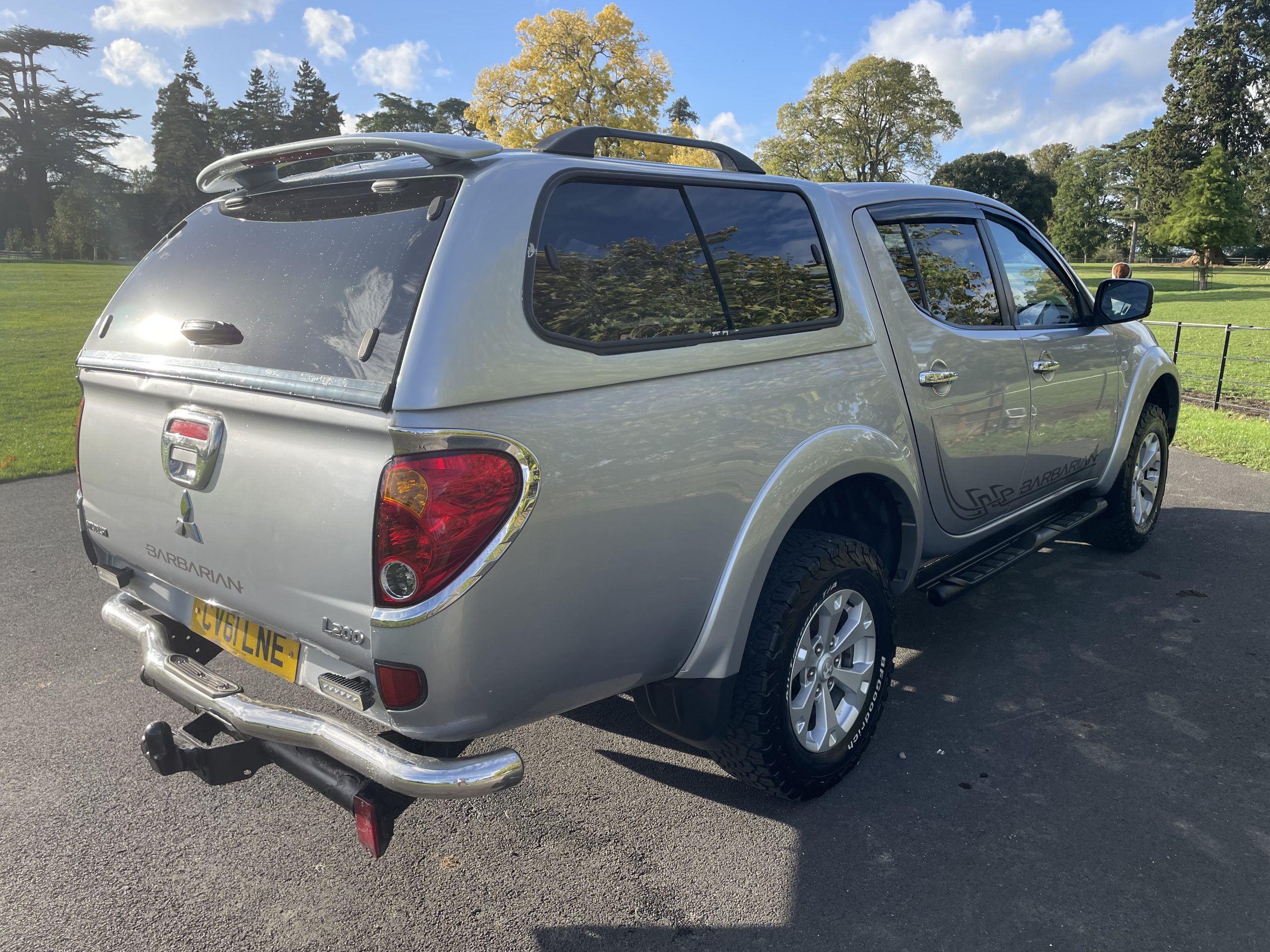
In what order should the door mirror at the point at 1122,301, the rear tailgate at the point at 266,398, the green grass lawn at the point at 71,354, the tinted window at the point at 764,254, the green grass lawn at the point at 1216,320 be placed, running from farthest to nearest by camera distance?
→ the green grass lawn at the point at 1216,320 < the green grass lawn at the point at 71,354 < the door mirror at the point at 1122,301 < the tinted window at the point at 764,254 < the rear tailgate at the point at 266,398

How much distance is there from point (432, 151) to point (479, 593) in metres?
1.10

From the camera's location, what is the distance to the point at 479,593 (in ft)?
6.26

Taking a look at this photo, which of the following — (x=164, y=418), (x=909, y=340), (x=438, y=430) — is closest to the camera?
(x=438, y=430)

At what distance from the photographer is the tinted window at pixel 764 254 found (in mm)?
2662

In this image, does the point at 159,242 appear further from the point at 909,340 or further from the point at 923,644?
the point at 923,644

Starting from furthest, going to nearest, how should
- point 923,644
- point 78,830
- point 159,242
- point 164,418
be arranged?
point 923,644
point 159,242
point 78,830
point 164,418

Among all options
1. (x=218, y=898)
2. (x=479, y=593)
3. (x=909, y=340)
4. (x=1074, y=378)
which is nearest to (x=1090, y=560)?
(x=1074, y=378)

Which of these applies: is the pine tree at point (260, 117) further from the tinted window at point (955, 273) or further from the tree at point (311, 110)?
the tinted window at point (955, 273)

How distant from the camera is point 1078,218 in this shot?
68062mm

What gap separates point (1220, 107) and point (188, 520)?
70172 mm

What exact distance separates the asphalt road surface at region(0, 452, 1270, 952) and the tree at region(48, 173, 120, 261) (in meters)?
40.8

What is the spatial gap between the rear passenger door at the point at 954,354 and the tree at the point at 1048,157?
103 meters

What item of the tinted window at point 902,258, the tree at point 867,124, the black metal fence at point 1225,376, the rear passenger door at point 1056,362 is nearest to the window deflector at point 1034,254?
the rear passenger door at point 1056,362

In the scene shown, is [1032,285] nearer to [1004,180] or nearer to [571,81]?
[571,81]
